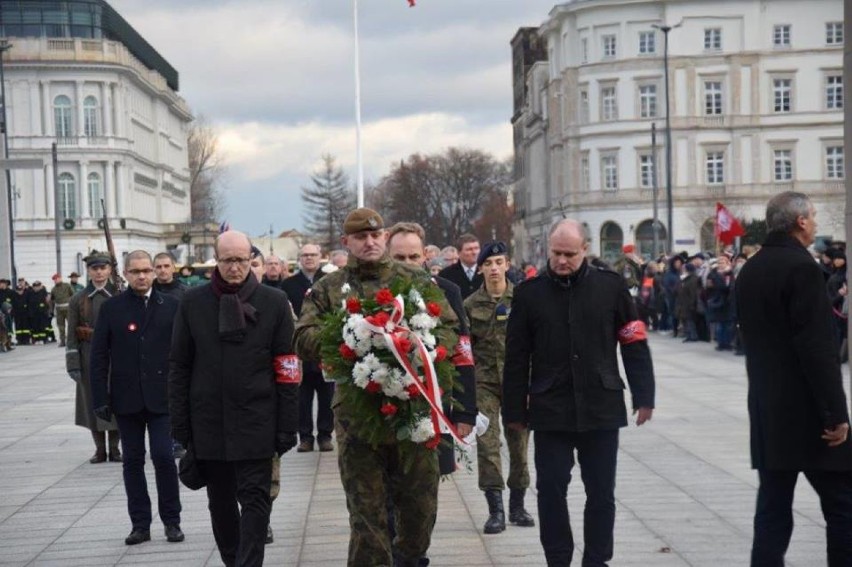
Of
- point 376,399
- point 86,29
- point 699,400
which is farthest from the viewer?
point 86,29

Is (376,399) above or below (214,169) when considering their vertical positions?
below

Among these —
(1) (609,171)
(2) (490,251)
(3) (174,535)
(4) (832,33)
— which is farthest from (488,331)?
(4) (832,33)

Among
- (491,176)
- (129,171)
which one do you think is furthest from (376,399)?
(491,176)

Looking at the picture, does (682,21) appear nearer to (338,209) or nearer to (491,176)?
(338,209)

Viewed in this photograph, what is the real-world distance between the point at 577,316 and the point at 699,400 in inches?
462

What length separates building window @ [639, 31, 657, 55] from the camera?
92.1 metres

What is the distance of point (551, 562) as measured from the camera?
7.77 metres

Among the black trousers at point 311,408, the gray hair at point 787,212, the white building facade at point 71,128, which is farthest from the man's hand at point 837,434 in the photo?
the white building facade at point 71,128

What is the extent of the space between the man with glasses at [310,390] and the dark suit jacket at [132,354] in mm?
3891

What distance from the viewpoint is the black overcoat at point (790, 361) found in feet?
22.6

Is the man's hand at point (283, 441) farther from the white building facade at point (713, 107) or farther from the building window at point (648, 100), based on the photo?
the building window at point (648, 100)

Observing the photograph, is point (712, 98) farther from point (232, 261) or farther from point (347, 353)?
→ point (347, 353)

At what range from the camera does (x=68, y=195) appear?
10162 cm

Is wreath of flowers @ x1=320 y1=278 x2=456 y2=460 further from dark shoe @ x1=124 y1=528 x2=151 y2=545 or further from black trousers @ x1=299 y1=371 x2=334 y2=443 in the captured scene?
black trousers @ x1=299 y1=371 x2=334 y2=443
